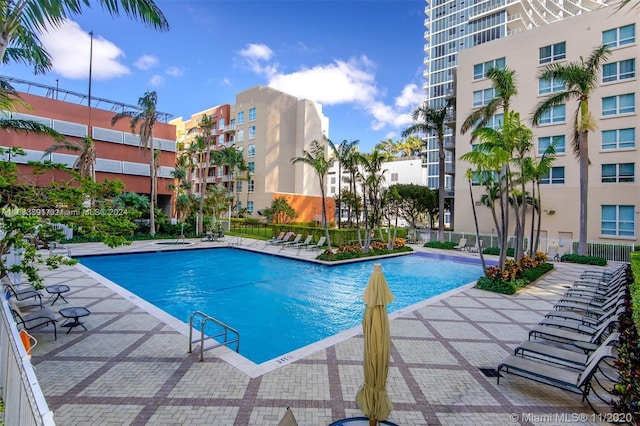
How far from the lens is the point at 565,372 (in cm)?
484

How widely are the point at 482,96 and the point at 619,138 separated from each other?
10684mm

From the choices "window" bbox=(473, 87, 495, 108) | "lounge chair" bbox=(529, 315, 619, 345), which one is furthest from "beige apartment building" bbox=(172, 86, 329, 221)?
"lounge chair" bbox=(529, 315, 619, 345)

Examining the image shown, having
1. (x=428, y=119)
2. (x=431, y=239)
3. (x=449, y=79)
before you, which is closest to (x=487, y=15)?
(x=449, y=79)

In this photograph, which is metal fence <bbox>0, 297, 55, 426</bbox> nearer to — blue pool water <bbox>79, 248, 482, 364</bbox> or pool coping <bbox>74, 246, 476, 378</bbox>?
pool coping <bbox>74, 246, 476, 378</bbox>

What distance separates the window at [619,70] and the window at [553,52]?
3.23m

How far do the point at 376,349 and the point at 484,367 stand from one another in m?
3.28

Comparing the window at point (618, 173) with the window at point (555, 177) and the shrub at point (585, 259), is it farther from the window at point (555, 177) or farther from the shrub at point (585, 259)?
the shrub at point (585, 259)

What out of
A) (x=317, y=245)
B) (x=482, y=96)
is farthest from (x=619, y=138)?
(x=317, y=245)

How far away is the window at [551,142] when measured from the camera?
25.3 m

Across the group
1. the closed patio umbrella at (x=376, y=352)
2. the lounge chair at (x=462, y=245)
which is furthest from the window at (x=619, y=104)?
the closed patio umbrella at (x=376, y=352)

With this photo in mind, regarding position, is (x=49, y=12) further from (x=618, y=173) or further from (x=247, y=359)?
(x=618, y=173)

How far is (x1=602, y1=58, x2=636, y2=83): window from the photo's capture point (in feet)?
74.7

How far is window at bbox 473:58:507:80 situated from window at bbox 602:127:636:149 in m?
10.1

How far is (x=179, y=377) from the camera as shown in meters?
5.29
